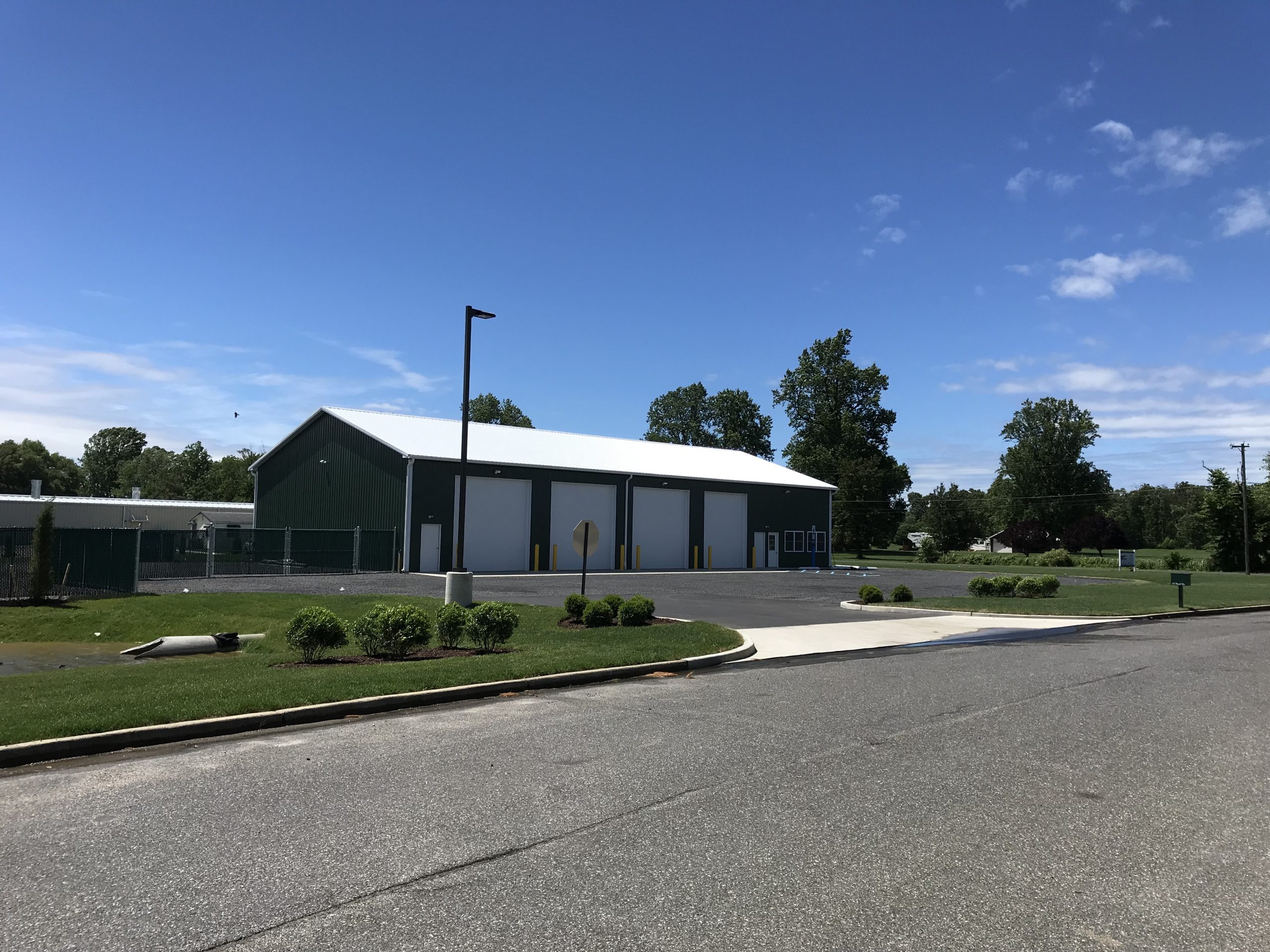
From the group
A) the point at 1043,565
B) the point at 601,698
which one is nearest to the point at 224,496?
the point at 1043,565

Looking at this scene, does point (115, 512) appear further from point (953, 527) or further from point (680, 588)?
point (953, 527)

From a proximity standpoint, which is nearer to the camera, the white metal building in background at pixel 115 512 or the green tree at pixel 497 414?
the white metal building in background at pixel 115 512

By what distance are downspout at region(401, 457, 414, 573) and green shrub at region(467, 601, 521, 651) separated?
80.2ft

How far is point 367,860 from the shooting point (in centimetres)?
484

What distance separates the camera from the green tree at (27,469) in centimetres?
10531

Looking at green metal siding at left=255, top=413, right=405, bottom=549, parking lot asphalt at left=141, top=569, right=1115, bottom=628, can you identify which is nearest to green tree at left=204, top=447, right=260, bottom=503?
green metal siding at left=255, top=413, right=405, bottom=549

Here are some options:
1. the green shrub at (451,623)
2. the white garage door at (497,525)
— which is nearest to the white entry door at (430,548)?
the white garage door at (497,525)

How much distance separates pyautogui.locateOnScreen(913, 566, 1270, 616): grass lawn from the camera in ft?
78.3

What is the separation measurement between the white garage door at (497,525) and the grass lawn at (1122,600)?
20.1 meters

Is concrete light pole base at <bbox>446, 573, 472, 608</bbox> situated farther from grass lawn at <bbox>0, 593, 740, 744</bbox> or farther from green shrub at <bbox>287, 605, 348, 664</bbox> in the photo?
green shrub at <bbox>287, 605, 348, 664</bbox>

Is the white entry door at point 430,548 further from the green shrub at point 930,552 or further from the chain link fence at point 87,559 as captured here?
the green shrub at point 930,552

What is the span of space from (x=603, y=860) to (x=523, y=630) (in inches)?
484

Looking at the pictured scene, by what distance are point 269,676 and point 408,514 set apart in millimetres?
27105

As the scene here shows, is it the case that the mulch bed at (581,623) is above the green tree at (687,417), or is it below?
below
